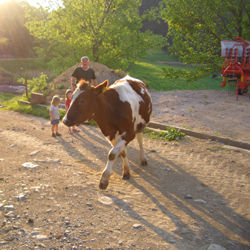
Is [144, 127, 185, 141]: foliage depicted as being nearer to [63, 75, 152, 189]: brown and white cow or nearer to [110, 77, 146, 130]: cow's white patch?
[110, 77, 146, 130]: cow's white patch

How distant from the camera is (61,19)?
1720cm

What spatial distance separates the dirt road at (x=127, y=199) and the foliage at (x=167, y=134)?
0.48m

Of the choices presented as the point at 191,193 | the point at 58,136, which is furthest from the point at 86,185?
the point at 58,136

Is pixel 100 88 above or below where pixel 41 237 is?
above

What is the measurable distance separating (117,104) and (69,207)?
1.90 meters

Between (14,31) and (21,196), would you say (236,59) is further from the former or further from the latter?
(14,31)

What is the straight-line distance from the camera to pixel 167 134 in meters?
7.78

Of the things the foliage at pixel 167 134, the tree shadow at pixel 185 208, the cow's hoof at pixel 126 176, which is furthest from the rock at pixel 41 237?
the foliage at pixel 167 134

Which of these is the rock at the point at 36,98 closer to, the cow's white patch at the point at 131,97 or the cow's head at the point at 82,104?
the cow's white patch at the point at 131,97

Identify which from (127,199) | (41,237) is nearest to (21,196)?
(41,237)

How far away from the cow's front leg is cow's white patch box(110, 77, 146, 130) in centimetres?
68

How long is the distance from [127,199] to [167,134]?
3.83 m

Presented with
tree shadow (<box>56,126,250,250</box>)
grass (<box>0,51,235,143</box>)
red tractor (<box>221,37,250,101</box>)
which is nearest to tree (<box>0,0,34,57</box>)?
grass (<box>0,51,235,143</box>)

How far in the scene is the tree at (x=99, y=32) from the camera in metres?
16.0
